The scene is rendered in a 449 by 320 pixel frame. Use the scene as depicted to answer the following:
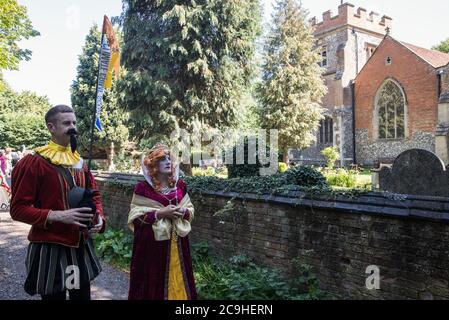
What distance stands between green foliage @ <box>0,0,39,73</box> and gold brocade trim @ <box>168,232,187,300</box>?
14.3 m

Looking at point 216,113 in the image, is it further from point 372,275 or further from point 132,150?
point 132,150

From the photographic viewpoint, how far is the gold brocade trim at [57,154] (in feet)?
8.79

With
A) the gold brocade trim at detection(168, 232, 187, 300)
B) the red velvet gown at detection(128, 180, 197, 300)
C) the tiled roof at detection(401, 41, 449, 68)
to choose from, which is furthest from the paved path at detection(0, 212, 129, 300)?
the tiled roof at detection(401, 41, 449, 68)

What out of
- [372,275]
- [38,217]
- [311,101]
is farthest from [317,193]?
[311,101]

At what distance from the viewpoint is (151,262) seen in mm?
3191

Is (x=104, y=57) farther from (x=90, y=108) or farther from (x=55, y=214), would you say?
(x=90, y=108)

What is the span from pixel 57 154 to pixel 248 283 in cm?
263

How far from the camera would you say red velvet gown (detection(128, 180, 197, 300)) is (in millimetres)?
3172

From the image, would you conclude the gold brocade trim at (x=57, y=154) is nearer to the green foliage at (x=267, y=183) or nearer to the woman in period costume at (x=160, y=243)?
the woman in period costume at (x=160, y=243)

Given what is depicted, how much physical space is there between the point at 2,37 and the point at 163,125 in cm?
870

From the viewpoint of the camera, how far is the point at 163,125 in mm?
12266

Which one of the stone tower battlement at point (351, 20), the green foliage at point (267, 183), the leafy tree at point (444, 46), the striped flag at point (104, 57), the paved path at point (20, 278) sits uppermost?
the leafy tree at point (444, 46)

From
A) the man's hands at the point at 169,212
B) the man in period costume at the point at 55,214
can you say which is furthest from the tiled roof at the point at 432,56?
the man in period costume at the point at 55,214

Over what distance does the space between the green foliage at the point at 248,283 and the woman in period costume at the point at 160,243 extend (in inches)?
43.6
